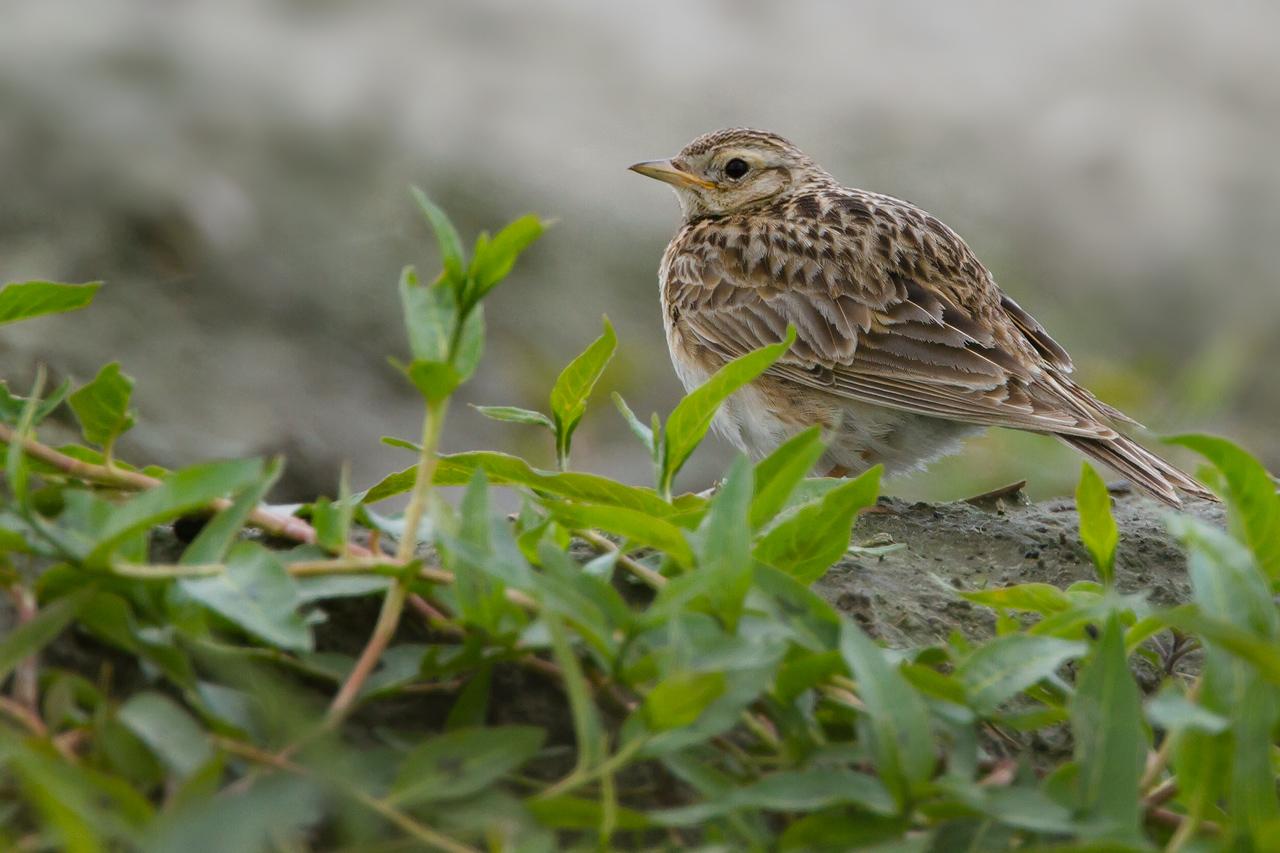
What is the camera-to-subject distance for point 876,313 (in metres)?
5.43

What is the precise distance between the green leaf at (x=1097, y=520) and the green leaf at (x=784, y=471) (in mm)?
464

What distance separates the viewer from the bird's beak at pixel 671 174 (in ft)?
20.5

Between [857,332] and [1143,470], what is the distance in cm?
119

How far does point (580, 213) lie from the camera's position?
8680 mm

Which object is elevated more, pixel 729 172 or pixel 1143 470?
pixel 729 172

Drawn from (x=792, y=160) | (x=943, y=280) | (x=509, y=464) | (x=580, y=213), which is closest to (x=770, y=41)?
(x=580, y=213)

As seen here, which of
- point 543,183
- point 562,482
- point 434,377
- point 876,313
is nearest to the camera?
point 434,377

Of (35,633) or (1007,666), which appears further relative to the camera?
(1007,666)

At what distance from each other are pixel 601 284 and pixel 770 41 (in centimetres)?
417

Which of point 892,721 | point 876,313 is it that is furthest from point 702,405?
point 876,313

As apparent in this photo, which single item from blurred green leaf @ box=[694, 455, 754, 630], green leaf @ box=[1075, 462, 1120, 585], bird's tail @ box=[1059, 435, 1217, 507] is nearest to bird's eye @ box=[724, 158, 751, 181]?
bird's tail @ box=[1059, 435, 1217, 507]

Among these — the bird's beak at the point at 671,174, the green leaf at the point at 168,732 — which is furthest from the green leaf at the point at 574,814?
the bird's beak at the point at 671,174

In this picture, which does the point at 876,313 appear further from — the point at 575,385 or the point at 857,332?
the point at 575,385

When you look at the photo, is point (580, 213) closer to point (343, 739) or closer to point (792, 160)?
point (792, 160)
